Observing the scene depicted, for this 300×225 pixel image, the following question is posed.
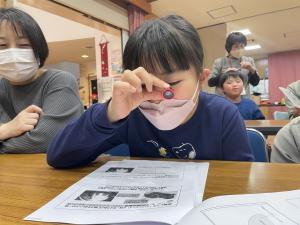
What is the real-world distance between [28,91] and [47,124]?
25 centimetres

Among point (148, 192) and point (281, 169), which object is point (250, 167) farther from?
point (148, 192)

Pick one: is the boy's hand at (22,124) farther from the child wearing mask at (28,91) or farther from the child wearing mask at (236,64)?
the child wearing mask at (236,64)

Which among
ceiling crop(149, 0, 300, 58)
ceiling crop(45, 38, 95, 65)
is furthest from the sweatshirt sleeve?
ceiling crop(45, 38, 95, 65)

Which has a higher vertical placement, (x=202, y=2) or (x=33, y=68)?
(x=202, y=2)

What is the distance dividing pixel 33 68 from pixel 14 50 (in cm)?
9

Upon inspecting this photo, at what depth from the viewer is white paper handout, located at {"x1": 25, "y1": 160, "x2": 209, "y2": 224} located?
15.9 inches

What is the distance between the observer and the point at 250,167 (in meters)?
0.63

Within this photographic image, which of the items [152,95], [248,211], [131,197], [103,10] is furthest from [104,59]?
[248,211]

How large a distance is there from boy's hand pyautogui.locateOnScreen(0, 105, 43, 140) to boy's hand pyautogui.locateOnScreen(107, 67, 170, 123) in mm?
397

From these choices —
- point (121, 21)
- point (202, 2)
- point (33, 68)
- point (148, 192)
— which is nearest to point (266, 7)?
point (202, 2)

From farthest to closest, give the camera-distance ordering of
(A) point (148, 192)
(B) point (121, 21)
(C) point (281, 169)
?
(B) point (121, 21) → (C) point (281, 169) → (A) point (148, 192)

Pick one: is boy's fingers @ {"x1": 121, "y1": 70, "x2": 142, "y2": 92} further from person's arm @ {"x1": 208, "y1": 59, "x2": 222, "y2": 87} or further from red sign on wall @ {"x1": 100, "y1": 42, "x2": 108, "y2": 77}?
red sign on wall @ {"x1": 100, "y1": 42, "x2": 108, "y2": 77}

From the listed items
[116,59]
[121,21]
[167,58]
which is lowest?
[167,58]

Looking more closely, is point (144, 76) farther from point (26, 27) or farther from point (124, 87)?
point (26, 27)
